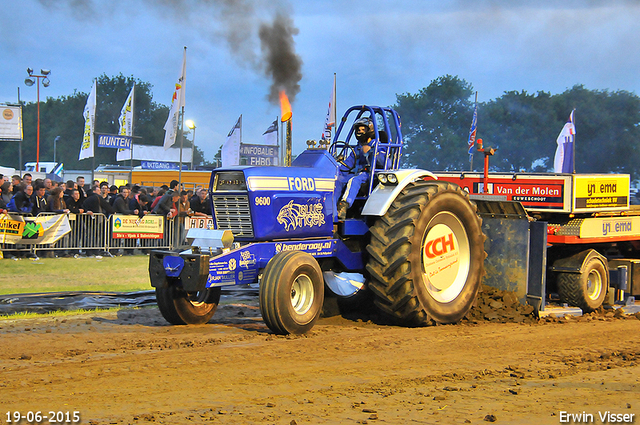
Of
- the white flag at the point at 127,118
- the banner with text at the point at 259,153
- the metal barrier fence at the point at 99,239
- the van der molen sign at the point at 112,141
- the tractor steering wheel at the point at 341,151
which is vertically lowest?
the metal barrier fence at the point at 99,239

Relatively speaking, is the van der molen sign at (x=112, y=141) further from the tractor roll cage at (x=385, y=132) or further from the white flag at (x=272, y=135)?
the tractor roll cage at (x=385, y=132)

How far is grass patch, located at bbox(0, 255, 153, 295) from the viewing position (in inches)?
431

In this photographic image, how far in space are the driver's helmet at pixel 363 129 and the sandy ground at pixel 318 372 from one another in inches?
91.5

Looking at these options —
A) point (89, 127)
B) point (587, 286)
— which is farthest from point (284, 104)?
point (89, 127)

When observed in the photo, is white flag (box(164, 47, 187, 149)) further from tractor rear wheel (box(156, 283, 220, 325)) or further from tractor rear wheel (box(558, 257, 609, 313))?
tractor rear wheel (box(558, 257, 609, 313))

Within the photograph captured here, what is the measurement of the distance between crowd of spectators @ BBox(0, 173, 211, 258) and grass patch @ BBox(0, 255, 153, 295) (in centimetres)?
128

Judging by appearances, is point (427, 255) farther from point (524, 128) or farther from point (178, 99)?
point (524, 128)

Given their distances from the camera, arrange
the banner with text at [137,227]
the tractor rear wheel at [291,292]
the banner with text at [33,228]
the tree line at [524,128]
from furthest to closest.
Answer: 1. the tree line at [524,128]
2. the banner with text at [137,227]
3. the banner with text at [33,228]
4. the tractor rear wheel at [291,292]

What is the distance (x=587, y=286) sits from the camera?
30.6 feet

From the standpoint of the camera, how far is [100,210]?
15688 millimetres

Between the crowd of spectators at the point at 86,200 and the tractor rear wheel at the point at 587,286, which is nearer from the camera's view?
the tractor rear wheel at the point at 587,286

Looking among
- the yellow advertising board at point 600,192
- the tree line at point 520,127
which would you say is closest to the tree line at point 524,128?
the tree line at point 520,127

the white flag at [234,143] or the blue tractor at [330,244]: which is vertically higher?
the white flag at [234,143]

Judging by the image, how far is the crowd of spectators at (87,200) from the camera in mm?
14641
